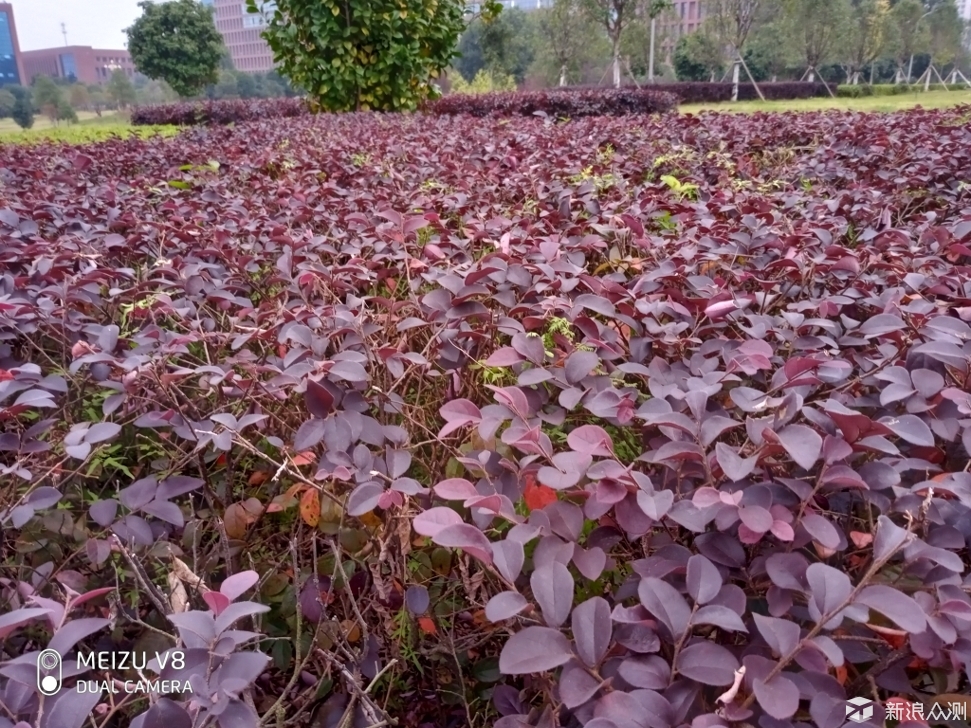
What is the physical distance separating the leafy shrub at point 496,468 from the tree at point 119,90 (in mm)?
27659

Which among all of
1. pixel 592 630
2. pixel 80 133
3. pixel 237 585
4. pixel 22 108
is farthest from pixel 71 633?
pixel 22 108

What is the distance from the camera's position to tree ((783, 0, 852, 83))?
2909cm

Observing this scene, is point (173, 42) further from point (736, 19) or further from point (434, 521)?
point (434, 521)

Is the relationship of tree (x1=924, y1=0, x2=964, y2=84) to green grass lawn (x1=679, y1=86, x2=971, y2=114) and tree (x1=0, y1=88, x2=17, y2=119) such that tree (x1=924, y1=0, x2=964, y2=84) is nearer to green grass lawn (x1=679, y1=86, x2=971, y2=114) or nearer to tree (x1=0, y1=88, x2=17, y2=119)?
green grass lawn (x1=679, y1=86, x2=971, y2=114)

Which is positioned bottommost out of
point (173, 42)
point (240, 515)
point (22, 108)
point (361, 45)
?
point (240, 515)

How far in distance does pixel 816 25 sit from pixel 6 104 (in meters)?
30.9

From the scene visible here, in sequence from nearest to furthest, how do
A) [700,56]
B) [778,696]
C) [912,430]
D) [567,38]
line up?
[778,696] → [912,430] → [567,38] → [700,56]

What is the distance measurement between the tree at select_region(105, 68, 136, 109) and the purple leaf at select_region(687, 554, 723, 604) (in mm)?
28985

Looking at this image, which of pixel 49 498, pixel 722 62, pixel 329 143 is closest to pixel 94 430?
pixel 49 498

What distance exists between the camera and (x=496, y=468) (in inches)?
37.4

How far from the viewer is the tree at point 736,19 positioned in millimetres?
24516

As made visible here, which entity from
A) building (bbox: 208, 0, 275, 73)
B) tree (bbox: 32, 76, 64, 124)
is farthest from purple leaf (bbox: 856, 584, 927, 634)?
building (bbox: 208, 0, 275, 73)

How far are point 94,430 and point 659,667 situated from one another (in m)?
0.87

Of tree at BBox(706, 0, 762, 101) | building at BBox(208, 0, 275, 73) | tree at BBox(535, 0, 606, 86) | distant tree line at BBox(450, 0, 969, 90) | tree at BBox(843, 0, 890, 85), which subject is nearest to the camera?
tree at BBox(706, 0, 762, 101)
